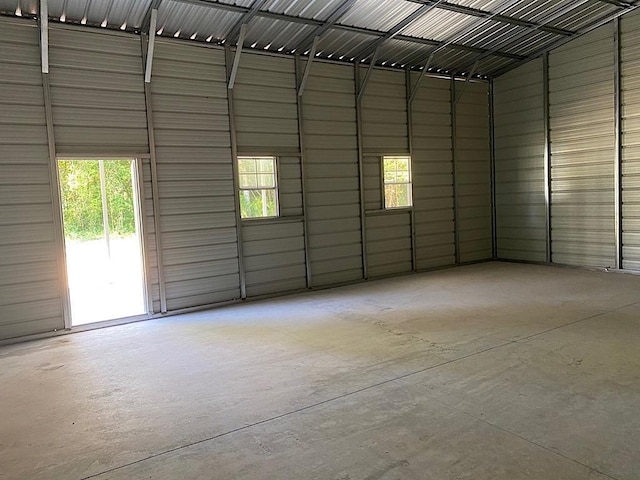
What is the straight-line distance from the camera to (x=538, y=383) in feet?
14.1

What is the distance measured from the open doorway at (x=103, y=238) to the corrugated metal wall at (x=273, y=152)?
5.70 ft

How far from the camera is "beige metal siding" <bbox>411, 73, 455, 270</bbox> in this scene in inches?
412

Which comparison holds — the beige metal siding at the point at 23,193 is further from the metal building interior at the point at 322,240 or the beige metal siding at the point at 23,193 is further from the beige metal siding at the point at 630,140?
the beige metal siding at the point at 630,140

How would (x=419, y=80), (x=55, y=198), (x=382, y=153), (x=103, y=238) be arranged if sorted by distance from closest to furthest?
(x=55, y=198) → (x=103, y=238) → (x=382, y=153) → (x=419, y=80)

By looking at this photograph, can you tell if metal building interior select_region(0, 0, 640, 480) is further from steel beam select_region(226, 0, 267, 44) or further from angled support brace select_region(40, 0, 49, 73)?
angled support brace select_region(40, 0, 49, 73)

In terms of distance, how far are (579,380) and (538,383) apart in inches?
14.4

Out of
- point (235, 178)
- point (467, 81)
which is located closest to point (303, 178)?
point (235, 178)

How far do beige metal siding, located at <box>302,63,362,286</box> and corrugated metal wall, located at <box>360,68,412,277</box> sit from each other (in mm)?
303

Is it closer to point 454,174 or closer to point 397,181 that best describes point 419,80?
point 397,181

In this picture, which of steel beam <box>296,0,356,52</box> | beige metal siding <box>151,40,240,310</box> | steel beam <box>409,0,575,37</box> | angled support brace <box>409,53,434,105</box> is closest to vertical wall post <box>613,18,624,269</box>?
steel beam <box>409,0,575,37</box>

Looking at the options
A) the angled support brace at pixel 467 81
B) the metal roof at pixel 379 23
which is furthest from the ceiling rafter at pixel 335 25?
the angled support brace at pixel 467 81

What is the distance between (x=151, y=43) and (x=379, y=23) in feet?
11.9

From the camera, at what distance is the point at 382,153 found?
32.3 feet

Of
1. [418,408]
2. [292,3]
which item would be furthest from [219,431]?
[292,3]
